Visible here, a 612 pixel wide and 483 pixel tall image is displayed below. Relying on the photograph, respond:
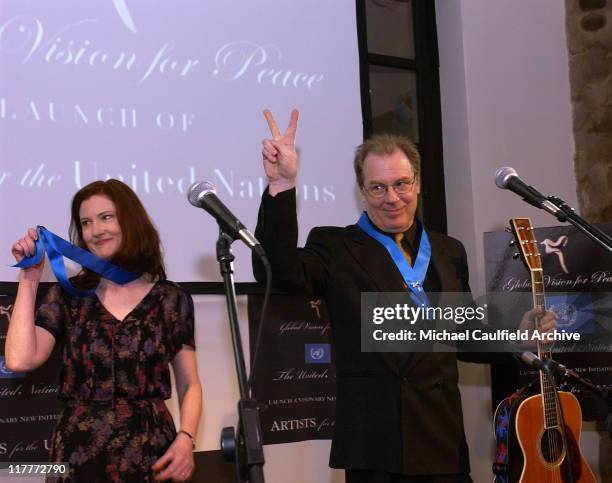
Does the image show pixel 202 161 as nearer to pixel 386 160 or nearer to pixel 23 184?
pixel 23 184

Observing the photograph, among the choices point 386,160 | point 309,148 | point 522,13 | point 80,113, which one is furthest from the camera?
point 522,13

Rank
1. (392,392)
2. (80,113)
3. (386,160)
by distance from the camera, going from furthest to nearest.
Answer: (80,113), (386,160), (392,392)

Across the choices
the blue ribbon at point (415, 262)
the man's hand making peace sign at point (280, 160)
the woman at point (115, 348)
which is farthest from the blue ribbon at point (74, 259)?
the blue ribbon at point (415, 262)

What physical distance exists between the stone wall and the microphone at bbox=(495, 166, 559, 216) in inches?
77.1

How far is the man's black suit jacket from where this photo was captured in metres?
2.25

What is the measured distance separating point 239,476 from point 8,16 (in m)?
2.22

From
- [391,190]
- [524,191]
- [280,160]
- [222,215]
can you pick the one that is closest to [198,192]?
[222,215]

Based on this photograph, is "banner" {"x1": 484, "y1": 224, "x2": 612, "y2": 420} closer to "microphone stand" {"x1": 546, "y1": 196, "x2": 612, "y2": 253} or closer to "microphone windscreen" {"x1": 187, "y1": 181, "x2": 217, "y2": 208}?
"microphone stand" {"x1": 546, "y1": 196, "x2": 612, "y2": 253}

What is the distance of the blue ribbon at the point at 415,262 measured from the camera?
2418 millimetres

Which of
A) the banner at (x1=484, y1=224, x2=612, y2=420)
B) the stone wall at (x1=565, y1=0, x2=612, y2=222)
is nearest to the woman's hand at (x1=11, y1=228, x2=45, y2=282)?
the banner at (x1=484, y1=224, x2=612, y2=420)

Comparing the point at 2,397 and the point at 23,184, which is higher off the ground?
the point at 23,184

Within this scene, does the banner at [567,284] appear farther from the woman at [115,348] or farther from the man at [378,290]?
the woman at [115,348]

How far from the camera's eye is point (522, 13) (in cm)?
435

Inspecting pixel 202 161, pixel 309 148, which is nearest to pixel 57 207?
pixel 202 161
